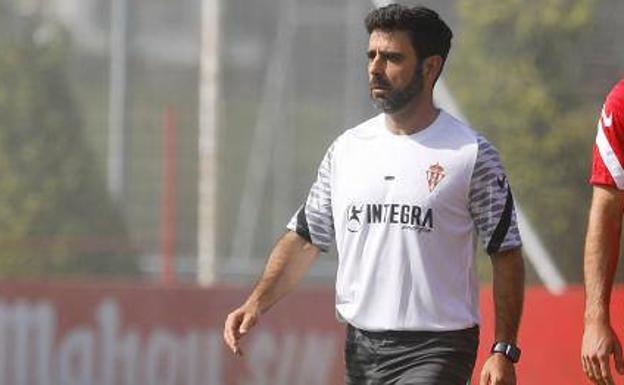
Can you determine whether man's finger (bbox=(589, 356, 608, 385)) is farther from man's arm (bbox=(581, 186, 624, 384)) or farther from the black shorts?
the black shorts

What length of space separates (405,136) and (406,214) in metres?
0.26

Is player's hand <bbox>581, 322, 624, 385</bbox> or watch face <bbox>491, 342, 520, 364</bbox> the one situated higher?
player's hand <bbox>581, 322, 624, 385</bbox>

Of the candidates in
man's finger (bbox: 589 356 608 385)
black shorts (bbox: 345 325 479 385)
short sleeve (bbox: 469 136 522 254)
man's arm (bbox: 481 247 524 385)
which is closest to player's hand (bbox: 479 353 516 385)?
man's arm (bbox: 481 247 524 385)

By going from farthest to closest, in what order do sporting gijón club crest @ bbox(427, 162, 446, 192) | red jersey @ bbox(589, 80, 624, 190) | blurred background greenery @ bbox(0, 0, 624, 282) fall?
1. blurred background greenery @ bbox(0, 0, 624, 282)
2. sporting gijón club crest @ bbox(427, 162, 446, 192)
3. red jersey @ bbox(589, 80, 624, 190)

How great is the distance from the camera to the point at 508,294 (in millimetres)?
5918

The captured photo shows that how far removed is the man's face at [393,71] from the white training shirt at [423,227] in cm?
12

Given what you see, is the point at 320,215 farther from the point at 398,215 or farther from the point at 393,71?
the point at 393,71

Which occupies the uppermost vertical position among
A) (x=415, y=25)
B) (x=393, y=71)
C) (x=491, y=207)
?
(x=415, y=25)

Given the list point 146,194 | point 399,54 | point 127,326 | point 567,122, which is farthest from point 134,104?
point 399,54

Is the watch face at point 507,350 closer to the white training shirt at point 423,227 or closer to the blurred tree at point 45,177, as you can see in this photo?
the white training shirt at point 423,227

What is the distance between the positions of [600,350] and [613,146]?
561mm

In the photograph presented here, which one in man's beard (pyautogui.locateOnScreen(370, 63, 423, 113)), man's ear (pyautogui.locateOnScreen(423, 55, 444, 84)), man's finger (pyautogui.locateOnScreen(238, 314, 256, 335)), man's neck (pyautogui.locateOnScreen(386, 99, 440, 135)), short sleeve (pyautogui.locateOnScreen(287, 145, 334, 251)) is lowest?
man's finger (pyautogui.locateOnScreen(238, 314, 256, 335))

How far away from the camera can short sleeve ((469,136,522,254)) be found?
595 centimetres

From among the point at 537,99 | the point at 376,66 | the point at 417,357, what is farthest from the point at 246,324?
the point at 537,99
